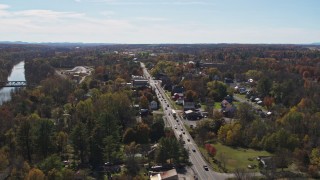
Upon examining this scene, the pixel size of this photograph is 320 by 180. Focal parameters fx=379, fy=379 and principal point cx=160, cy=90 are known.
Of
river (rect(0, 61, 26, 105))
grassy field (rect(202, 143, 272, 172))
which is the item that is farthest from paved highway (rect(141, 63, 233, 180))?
river (rect(0, 61, 26, 105))

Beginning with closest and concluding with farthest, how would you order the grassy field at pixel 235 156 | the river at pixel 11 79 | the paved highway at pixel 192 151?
the paved highway at pixel 192 151 < the grassy field at pixel 235 156 < the river at pixel 11 79

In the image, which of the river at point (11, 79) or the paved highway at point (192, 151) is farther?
the river at point (11, 79)

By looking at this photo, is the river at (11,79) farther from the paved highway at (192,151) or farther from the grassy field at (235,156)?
the grassy field at (235,156)

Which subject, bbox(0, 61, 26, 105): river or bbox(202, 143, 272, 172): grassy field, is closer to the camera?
bbox(202, 143, 272, 172): grassy field

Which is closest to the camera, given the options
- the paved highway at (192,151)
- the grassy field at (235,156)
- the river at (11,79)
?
the paved highway at (192,151)

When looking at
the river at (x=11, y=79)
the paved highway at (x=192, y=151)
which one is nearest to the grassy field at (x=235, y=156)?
the paved highway at (x=192, y=151)

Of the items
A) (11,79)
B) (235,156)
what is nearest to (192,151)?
(235,156)

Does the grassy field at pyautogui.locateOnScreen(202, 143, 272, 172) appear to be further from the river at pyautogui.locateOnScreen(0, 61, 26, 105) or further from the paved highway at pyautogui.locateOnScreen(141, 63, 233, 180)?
the river at pyautogui.locateOnScreen(0, 61, 26, 105)

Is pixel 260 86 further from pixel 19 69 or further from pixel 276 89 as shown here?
pixel 19 69

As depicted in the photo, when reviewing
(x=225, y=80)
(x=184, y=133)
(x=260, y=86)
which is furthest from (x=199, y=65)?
(x=184, y=133)
